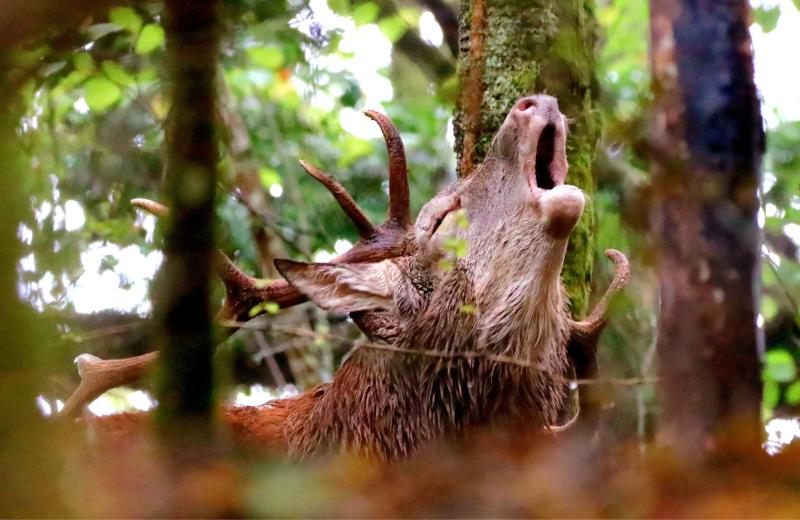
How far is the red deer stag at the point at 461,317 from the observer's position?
3818mm

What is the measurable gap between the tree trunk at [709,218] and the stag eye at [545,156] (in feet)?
7.07

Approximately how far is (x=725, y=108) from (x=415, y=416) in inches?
96.2

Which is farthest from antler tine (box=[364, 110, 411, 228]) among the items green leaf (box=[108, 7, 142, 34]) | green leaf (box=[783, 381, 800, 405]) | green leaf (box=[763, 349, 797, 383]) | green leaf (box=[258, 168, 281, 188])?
green leaf (box=[258, 168, 281, 188])

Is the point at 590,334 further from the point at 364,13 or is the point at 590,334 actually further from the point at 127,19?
the point at 127,19

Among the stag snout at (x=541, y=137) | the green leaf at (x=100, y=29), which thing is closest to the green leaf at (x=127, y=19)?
the green leaf at (x=100, y=29)

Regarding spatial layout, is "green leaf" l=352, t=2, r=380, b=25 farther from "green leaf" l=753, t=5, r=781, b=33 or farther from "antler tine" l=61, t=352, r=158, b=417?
"green leaf" l=753, t=5, r=781, b=33

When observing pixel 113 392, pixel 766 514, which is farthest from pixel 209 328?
pixel 113 392

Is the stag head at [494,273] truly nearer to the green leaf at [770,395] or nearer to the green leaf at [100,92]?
the green leaf at [770,395]

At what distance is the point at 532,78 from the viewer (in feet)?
13.8

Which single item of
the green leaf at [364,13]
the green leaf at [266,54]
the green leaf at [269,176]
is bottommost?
the green leaf at [269,176]

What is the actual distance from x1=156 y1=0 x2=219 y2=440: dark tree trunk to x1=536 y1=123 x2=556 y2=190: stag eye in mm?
2522

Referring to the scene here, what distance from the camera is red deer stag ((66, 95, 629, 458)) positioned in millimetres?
3818

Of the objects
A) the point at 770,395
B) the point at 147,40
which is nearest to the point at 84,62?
the point at 147,40

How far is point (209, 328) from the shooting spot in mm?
1448
